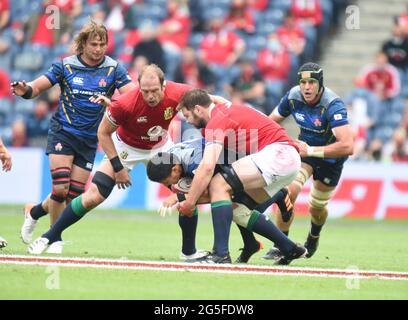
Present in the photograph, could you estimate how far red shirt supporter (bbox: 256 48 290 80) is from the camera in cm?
2291

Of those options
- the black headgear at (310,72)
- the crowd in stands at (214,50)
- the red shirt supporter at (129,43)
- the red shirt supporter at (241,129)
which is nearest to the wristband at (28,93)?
the red shirt supporter at (241,129)

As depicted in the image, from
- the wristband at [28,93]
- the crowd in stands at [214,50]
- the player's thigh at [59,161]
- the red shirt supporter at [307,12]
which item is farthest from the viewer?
the red shirt supporter at [307,12]

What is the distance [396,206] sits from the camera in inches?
806


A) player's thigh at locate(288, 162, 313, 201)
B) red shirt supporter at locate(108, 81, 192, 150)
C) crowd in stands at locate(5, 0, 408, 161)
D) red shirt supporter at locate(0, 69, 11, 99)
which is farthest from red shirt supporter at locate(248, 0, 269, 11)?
red shirt supporter at locate(108, 81, 192, 150)

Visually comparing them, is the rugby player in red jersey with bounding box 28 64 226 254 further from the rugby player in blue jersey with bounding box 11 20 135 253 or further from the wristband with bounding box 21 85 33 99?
the wristband with bounding box 21 85 33 99

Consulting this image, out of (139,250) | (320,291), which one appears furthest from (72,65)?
(320,291)

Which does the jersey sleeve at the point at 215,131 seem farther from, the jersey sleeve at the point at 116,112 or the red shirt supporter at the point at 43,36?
the red shirt supporter at the point at 43,36

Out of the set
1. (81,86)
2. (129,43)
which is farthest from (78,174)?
(129,43)

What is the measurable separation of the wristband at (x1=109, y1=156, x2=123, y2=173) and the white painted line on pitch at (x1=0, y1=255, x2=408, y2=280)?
1.07 meters

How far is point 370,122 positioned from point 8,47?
28.4 feet

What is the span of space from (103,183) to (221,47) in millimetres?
12191

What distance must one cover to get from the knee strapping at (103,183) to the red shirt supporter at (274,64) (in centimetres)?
A: 1159

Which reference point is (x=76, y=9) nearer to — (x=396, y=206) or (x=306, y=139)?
(x=396, y=206)

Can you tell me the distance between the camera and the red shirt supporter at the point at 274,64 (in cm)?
2291
